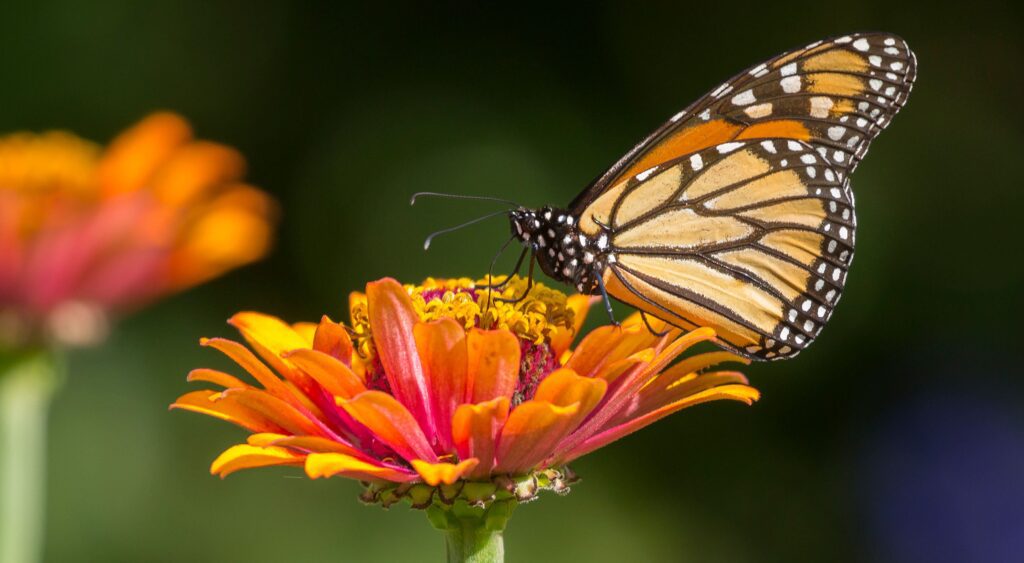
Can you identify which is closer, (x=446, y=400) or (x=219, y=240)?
(x=446, y=400)

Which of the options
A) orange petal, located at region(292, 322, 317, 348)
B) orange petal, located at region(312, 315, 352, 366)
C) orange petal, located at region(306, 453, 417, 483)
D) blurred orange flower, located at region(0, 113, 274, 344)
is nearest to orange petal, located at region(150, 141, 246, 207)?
blurred orange flower, located at region(0, 113, 274, 344)

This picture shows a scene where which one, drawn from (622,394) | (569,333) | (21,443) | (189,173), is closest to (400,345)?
(622,394)

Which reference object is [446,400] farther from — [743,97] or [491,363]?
[743,97]

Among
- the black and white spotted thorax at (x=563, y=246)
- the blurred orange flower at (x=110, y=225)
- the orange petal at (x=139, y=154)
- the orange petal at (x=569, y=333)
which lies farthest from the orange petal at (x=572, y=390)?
the orange petal at (x=139, y=154)

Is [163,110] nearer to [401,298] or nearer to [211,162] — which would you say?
[211,162]

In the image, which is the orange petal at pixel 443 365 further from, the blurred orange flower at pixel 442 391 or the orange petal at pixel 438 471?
the orange petal at pixel 438 471

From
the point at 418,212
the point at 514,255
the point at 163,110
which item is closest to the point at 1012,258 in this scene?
the point at 514,255
